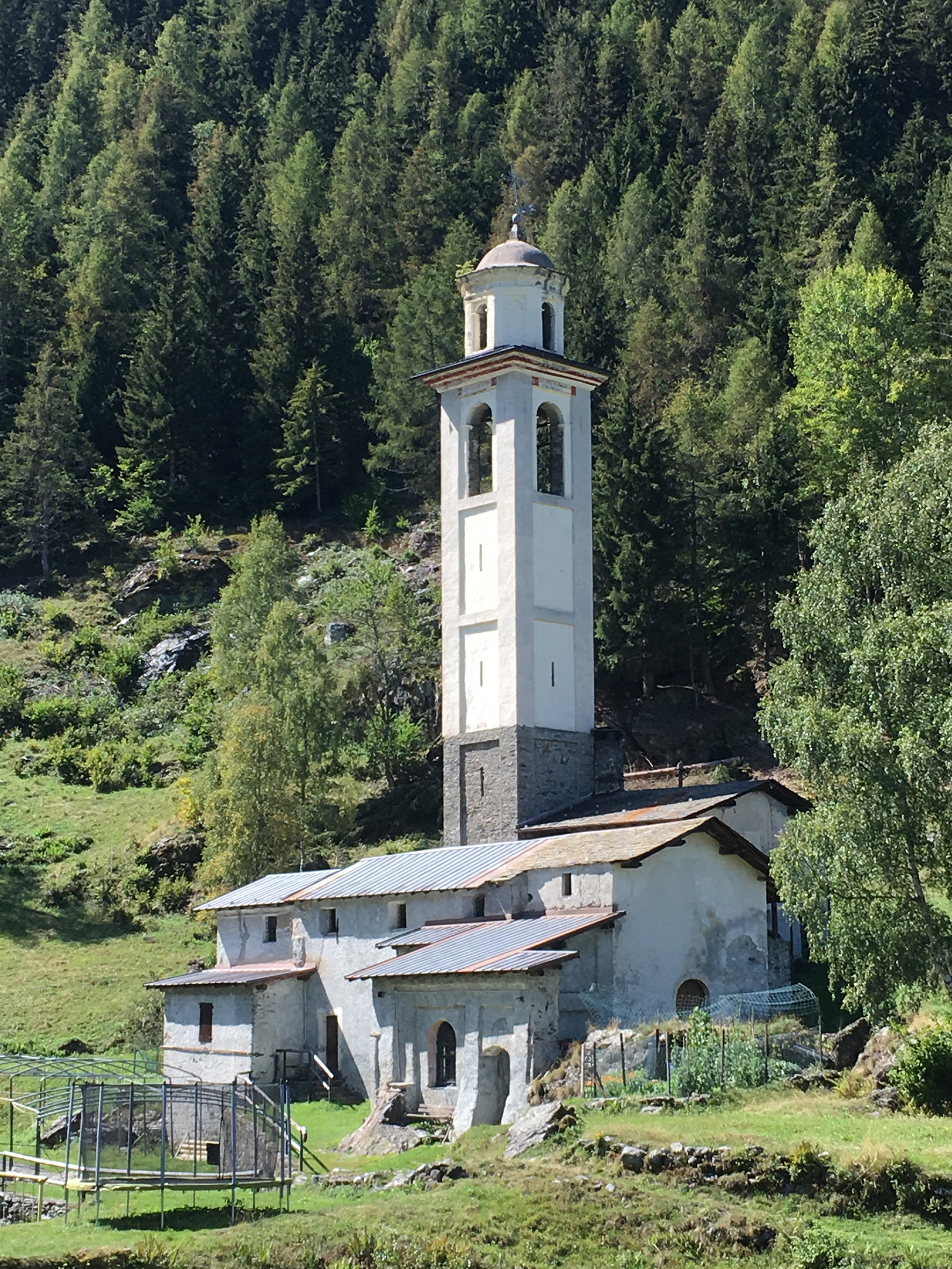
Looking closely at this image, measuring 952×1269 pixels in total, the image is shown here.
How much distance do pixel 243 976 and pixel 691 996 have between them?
1101 centimetres

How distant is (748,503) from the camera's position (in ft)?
181

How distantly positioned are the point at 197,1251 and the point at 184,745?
42992 millimetres

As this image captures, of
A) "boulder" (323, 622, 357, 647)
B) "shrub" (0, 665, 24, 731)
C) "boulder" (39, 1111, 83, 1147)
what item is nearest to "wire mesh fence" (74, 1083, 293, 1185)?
"boulder" (39, 1111, 83, 1147)

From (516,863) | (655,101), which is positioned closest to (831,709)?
(516,863)

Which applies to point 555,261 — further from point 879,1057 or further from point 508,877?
point 879,1057

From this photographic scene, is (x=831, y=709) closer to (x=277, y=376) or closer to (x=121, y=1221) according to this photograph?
(x=121, y=1221)

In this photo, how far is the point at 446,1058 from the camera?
34625mm

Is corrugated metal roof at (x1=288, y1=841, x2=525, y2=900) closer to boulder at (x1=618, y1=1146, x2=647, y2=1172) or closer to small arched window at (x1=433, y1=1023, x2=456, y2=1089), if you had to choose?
small arched window at (x1=433, y1=1023, x2=456, y2=1089)

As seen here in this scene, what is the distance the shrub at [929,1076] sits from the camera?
26.3m

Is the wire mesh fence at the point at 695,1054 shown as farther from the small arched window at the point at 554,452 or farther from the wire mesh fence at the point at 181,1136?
the small arched window at the point at 554,452

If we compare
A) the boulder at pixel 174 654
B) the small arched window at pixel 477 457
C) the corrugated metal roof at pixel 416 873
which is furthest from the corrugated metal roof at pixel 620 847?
the boulder at pixel 174 654

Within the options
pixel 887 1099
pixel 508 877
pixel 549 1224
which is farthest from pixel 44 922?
pixel 549 1224

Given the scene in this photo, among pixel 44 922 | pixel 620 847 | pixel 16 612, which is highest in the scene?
pixel 16 612

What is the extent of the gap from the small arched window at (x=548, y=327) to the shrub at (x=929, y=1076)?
26126mm
